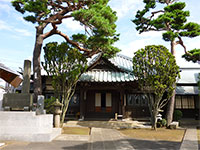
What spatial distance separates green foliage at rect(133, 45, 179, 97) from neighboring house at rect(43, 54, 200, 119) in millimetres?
2659

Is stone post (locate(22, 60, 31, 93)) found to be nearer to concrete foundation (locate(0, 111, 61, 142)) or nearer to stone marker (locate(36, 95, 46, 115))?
stone marker (locate(36, 95, 46, 115))

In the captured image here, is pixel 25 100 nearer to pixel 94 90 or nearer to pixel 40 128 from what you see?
pixel 40 128

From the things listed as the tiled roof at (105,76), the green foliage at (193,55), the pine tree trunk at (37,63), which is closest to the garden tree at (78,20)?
the pine tree trunk at (37,63)

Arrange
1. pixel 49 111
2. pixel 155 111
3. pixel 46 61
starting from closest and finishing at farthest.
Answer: pixel 49 111, pixel 46 61, pixel 155 111

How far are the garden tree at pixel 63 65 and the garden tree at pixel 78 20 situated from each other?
87 centimetres

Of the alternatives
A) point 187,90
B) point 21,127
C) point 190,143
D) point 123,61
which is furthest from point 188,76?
point 21,127

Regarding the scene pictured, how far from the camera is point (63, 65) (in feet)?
38.7

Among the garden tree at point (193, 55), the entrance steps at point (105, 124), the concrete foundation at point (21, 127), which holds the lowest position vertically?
the entrance steps at point (105, 124)

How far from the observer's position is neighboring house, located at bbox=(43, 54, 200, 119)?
16000 mm

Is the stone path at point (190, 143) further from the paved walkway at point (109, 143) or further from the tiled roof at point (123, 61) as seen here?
the tiled roof at point (123, 61)

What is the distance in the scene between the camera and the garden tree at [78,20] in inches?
402

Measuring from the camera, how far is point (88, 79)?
1538 cm

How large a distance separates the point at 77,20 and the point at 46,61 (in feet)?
13.5

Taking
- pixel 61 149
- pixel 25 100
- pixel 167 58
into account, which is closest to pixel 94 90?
pixel 167 58
